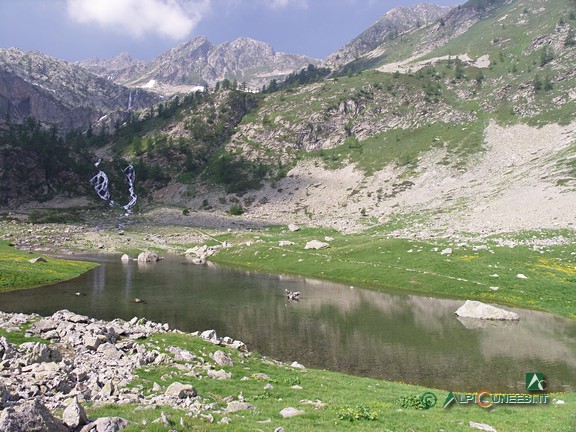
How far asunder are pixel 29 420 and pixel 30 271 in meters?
68.4

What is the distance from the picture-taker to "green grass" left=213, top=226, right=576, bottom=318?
6106 centimetres

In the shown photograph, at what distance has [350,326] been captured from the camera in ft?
153

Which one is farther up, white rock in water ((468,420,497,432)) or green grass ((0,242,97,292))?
white rock in water ((468,420,497,432))

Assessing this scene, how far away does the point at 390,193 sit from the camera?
543 ft

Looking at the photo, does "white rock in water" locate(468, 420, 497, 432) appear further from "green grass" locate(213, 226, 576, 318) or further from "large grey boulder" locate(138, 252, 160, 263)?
"large grey boulder" locate(138, 252, 160, 263)

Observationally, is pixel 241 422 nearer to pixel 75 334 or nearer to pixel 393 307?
pixel 75 334

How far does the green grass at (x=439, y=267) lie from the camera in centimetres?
6106

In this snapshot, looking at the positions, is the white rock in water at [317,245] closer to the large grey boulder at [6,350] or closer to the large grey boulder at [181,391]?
the large grey boulder at [6,350]

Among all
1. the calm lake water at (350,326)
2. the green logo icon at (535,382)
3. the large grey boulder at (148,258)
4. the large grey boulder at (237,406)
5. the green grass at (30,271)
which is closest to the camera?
the large grey boulder at (237,406)

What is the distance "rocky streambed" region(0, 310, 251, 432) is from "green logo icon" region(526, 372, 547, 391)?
22859mm

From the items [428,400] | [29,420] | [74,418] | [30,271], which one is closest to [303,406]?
[428,400]

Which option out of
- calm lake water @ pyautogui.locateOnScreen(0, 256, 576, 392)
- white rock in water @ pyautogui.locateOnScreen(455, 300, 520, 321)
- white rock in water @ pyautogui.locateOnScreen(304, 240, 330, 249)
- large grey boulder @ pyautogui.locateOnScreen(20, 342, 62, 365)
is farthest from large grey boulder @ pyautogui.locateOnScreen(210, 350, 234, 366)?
white rock in water @ pyautogui.locateOnScreen(304, 240, 330, 249)

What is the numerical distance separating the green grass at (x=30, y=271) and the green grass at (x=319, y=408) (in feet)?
148

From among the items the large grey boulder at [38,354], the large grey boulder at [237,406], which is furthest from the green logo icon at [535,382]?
the large grey boulder at [38,354]
